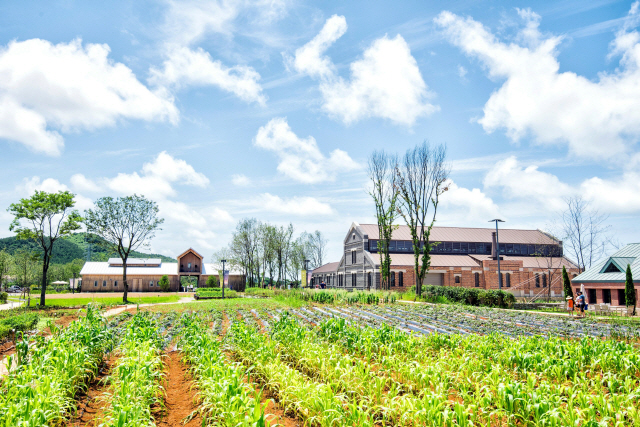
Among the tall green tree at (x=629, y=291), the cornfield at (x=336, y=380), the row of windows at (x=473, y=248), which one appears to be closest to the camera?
the cornfield at (x=336, y=380)

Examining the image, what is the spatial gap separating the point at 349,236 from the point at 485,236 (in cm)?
1751

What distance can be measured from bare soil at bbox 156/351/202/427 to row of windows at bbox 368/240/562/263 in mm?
38427

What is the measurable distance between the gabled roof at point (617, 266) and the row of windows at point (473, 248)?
19451 millimetres

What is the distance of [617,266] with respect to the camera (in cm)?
2583

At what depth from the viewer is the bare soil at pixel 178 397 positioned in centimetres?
581

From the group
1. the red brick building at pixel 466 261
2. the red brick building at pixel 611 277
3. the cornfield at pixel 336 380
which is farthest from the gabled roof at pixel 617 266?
the cornfield at pixel 336 380

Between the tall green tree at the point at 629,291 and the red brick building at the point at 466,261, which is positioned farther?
the red brick building at the point at 466,261

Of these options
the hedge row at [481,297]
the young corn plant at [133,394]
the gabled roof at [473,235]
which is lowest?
the hedge row at [481,297]

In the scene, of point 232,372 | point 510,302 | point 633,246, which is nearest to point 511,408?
point 232,372

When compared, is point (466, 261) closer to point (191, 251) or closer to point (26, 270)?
point (191, 251)

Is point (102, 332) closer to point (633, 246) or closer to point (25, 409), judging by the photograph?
point (25, 409)

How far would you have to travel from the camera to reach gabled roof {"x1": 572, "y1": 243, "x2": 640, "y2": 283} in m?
24.9

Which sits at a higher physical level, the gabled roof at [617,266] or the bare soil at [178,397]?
the gabled roof at [617,266]

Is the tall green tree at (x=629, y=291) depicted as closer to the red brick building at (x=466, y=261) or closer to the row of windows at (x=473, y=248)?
the red brick building at (x=466, y=261)
